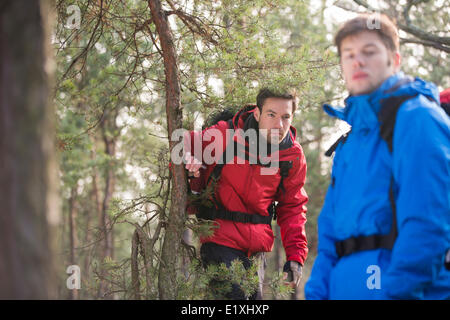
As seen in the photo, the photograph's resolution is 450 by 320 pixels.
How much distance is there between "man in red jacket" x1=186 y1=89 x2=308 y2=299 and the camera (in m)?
4.22

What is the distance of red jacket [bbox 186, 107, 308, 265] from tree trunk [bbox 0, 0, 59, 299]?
2.44 metres

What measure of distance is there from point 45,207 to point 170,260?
2.41 meters

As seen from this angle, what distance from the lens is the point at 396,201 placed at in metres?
2.29

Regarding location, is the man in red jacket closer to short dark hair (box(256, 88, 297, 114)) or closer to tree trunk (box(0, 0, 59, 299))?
short dark hair (box(256, 88, 297, 114))

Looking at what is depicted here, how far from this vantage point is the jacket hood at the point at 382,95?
241cm

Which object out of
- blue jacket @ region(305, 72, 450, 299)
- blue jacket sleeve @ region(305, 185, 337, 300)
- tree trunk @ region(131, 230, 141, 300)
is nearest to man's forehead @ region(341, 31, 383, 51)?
blue jacket @ region(305, 72, 450, 299)

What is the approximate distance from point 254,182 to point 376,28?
6.47 feet

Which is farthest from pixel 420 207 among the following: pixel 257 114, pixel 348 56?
pixel 257 114

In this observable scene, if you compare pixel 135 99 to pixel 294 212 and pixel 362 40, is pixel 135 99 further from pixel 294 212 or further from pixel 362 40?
pixel 362 40

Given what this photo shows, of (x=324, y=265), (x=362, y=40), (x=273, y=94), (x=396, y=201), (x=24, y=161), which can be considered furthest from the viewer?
(x=273, y=94)

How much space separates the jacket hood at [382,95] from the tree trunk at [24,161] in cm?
166

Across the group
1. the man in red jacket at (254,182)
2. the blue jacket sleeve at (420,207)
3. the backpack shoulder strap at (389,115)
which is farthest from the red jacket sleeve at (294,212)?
the blue jacket sleeve at (420,207)
